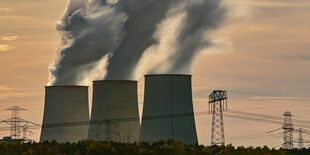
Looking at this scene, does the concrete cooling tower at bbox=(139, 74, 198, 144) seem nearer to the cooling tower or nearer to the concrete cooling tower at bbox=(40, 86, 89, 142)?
the cooling tower

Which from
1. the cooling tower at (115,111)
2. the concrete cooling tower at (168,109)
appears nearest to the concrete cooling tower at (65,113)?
the cooling tower at (115,111)

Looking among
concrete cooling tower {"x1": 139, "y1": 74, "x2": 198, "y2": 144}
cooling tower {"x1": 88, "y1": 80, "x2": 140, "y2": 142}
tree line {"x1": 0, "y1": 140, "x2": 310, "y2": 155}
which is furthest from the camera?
cooling tower {"x1": 88, "y1": 80, "x2": 140, "y2": 142}

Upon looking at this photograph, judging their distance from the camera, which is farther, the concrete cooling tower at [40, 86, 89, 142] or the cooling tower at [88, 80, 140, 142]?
the concrete cooling tower at [40, 86, 89, 142]

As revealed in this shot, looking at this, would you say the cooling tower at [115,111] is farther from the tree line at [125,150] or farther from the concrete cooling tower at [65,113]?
the tree line at [125,150]

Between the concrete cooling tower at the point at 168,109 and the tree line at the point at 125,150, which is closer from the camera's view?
the tree line at the point at 125,150

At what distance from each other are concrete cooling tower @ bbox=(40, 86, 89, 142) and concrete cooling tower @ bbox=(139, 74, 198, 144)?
572cm

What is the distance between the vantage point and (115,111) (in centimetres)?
3100

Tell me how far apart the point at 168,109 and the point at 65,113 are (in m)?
7.77

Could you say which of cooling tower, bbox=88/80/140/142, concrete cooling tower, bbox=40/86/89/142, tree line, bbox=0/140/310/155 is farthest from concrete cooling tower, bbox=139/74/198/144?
concrete cooling tower, bbox=40/86/89/142

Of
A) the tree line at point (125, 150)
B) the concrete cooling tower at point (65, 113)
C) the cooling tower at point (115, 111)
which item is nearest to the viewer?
the tree line at point (125, 150)

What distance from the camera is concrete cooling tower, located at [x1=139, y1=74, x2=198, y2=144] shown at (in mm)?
27828

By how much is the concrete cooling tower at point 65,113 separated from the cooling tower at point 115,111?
7.89 ft

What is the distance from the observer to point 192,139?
28.9 m

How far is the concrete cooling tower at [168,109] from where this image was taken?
27828 millimetres
